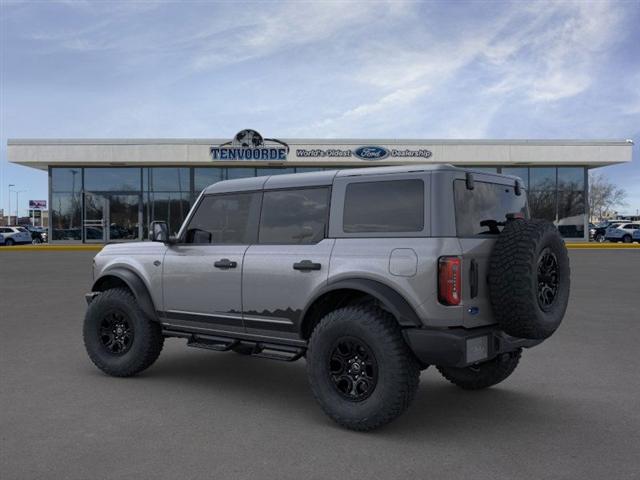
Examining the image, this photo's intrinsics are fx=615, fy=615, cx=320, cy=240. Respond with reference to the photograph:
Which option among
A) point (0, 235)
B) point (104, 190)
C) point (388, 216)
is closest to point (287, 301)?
point (388, 216)

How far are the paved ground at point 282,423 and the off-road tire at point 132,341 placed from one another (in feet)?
0.55

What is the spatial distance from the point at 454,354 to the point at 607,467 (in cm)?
117

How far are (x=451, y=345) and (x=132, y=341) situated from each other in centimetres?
353

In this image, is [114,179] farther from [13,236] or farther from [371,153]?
[371,153]

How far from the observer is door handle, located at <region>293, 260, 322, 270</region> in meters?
4.94

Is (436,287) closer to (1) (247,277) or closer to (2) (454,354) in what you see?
(2) (454,354)

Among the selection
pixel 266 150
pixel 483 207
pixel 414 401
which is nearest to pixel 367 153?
pixel 266 150

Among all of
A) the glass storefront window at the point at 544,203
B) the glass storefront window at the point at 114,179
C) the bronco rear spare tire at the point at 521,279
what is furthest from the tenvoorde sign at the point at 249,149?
the bronco rear spare tire at the point at 521,279

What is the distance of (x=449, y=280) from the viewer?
4312 mm

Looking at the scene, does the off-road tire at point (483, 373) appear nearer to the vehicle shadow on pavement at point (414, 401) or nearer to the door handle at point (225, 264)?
the vehicle shadow on pavement at point (414, 401)

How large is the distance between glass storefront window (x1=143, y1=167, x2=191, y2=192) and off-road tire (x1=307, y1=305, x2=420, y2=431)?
3367 centimetres

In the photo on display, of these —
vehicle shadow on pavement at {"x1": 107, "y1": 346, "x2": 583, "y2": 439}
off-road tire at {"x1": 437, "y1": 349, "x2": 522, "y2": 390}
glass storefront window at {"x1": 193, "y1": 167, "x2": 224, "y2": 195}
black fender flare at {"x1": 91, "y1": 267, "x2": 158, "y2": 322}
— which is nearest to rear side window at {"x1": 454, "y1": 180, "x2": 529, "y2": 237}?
off-road tire at {"x1": 437, "y1": 349, "x2": 522, "y2": 390}

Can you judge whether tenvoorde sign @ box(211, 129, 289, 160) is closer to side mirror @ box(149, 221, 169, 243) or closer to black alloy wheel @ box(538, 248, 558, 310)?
side mirror @ box(149, 221, 169, 243)

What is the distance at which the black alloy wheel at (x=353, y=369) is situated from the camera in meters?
4.58
